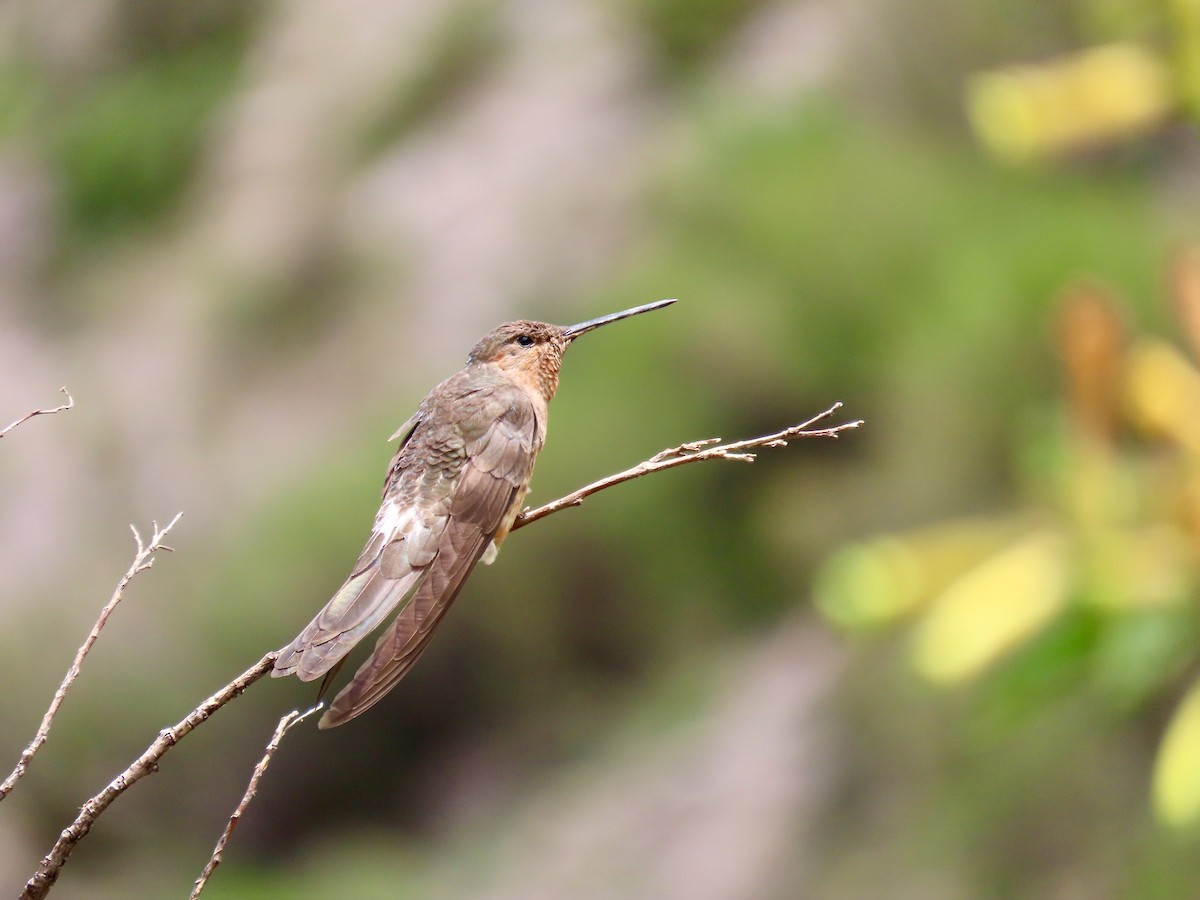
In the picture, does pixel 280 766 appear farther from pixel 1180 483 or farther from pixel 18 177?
pixel 18 177

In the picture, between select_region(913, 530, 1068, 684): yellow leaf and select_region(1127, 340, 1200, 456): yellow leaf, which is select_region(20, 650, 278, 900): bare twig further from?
select_region(1127, 340, 1200, 456): yellow leaf

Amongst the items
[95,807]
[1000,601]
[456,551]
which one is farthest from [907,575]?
[95,807]

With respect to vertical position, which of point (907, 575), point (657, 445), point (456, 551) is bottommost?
point (657, 445)

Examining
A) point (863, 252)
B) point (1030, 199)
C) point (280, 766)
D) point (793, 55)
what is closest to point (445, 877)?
point (280, 766)

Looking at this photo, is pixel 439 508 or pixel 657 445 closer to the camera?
pixel 439 508

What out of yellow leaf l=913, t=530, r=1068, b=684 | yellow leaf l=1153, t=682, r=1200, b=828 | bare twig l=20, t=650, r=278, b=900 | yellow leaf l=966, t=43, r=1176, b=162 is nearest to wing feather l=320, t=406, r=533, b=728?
bare twig l=20, t=650, r=278, b=900

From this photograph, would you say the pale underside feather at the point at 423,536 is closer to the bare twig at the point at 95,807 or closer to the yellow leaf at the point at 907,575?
the bare twig at the point at 95,807

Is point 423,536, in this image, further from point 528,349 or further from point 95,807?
point 95,807

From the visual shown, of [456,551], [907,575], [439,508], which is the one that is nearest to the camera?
[456,551]

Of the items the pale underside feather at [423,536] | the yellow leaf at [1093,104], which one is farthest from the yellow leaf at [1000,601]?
the pale underside feather at [423,536]

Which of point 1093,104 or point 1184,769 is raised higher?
point 1093,104
